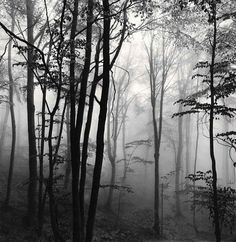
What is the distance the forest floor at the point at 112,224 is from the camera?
38.3 ft

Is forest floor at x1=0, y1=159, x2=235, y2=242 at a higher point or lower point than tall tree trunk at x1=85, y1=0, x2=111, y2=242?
lower

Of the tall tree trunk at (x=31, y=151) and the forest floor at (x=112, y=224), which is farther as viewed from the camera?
the tall tree trunk at (x=31, y=151)

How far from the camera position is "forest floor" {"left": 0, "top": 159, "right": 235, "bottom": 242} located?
11.7 m

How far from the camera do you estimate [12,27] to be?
53.7ft

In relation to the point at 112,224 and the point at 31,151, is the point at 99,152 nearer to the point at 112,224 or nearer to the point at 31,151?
the point at 31,151

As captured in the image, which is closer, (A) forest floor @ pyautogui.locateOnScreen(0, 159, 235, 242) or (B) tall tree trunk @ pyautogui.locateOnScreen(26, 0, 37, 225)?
(A) forest floor @ pyautogui.locateOnScreen(0, 159, 235, 242)

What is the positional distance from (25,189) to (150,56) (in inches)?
409

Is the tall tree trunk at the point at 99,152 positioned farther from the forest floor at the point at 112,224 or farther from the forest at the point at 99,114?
the forest floor at the point at 112,224

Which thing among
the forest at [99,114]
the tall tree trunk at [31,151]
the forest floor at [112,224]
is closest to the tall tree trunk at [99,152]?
the forest at [99,114]

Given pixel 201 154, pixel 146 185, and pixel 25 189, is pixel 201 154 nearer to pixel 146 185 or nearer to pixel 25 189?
pixel 146 185

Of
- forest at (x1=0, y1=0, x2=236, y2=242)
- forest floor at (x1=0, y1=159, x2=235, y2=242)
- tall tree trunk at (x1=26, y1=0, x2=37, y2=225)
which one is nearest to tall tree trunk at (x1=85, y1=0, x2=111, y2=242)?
forest at (x1=0, y1=0, x2=236, y2=242)

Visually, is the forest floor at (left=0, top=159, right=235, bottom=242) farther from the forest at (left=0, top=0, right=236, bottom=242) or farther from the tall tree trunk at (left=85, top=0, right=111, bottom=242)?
the tall tree trunk at (left=85, top=0, right=111, bottom=242)

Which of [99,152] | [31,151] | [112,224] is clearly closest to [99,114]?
[99,152]


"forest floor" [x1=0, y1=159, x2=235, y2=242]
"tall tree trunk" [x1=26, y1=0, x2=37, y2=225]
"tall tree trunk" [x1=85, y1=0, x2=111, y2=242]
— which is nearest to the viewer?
"tall tree trunk" [x1=85, y1=0, x2=111, y2=242]
